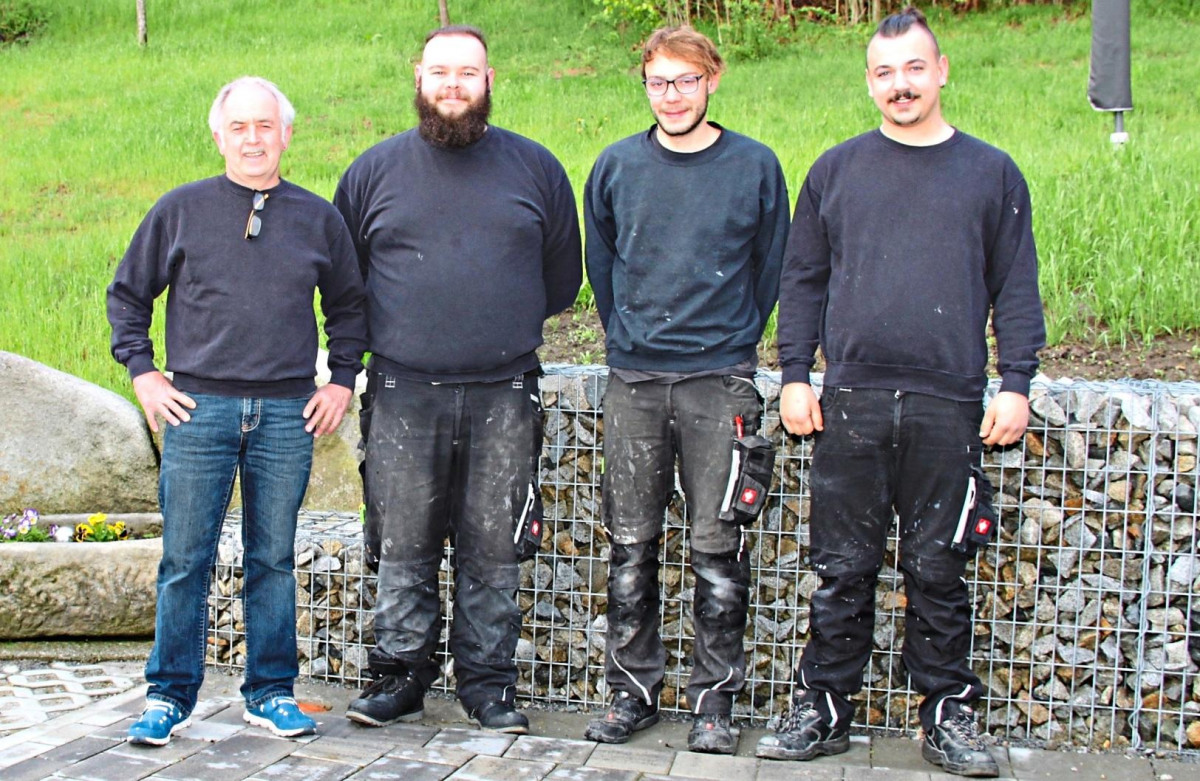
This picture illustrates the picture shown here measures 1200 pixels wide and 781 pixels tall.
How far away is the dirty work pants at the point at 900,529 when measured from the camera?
3482 millimetres

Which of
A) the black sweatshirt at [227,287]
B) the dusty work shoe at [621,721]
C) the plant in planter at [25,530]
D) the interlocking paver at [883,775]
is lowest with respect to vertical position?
the interlocking paver at [883,775]

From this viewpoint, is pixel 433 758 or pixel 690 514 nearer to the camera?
pixel 433 758

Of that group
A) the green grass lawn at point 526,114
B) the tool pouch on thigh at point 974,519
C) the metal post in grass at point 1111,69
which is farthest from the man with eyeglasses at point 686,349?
the metal post in grass at point 1111,69

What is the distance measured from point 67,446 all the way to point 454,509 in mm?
2456

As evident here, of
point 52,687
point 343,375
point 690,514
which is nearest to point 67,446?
point 52,687

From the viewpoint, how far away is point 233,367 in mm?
3607

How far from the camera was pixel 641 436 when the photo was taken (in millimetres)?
3723

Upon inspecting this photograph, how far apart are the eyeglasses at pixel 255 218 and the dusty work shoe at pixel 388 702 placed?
4.57 feet

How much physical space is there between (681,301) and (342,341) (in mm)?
1032

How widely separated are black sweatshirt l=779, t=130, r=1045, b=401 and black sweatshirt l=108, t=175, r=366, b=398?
4.92ft

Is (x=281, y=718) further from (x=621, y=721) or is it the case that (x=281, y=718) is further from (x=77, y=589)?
(x=77, y=589)

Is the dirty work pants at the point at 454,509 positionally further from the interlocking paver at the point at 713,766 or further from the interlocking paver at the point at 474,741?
the interlocking paver at the point at 713,766

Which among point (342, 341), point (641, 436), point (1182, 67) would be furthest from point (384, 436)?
point (1182, 67)

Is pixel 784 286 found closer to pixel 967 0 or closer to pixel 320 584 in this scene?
pixel 320 584
